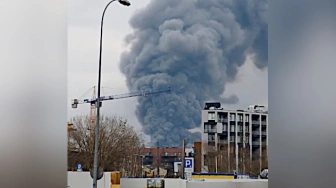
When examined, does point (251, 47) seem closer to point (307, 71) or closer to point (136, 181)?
point (136, 181)

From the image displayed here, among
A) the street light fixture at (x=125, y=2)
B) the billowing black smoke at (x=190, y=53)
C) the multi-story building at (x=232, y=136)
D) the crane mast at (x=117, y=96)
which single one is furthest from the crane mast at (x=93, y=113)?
the multi-story building at (x=232, y=136)

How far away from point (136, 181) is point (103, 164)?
12.0 inches

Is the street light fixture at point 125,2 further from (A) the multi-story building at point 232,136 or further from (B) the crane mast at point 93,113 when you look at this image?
(A) the multi-story building at point 232,136

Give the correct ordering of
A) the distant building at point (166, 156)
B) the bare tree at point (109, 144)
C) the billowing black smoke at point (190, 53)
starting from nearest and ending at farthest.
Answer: the bare tree at point (109, 144) → the distant building at point (166, 156) → the billowing black smoke at point (190, 53)

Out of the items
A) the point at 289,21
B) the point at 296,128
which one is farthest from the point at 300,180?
the point at 289,21

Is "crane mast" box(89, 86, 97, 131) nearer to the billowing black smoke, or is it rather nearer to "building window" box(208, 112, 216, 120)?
the billowing black smoke

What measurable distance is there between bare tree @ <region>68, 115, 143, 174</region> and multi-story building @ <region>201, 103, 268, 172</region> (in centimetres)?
58

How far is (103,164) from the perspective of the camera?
400cm

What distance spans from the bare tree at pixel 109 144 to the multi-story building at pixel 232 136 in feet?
1.90

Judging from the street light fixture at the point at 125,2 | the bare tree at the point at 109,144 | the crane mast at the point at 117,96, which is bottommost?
the bare tree at the point at 109,144

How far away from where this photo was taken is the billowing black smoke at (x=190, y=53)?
13.7 feet

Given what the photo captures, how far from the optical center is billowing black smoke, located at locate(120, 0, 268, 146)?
165 inches

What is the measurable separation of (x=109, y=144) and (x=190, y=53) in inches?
39.7

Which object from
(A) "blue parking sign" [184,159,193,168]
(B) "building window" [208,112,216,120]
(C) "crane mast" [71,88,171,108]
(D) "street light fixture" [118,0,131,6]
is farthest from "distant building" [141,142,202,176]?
(D) "street light fixture" [118,0,131,6]
